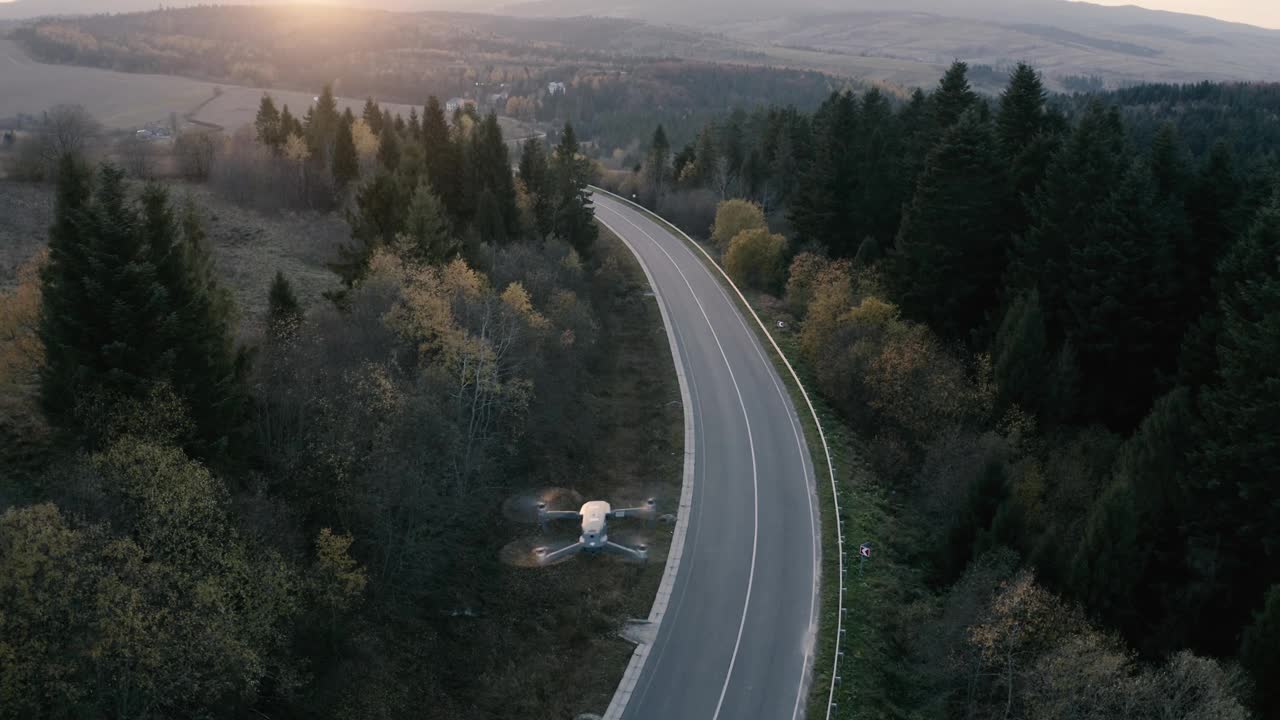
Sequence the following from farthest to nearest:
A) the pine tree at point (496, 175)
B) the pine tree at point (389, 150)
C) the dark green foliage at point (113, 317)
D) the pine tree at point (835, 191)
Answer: the pine tree at point (835, 191) → the pine tree at point (389, 150) → the pine tree at point (496, 175) → the dark green foliage at point (113, 317)

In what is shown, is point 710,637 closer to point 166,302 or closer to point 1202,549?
point 1202,549

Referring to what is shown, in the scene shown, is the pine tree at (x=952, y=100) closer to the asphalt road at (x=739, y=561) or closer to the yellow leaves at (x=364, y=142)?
the asphalt road at (x=739, y=561)

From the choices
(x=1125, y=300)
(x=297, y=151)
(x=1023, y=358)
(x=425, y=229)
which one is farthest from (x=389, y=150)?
(x=1125, y=300)

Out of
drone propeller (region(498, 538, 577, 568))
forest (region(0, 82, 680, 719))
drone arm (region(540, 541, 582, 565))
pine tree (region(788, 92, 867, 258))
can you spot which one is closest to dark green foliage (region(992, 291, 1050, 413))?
forest (region(0, 82, 680, 719))

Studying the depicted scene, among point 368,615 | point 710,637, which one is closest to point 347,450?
point 368,615

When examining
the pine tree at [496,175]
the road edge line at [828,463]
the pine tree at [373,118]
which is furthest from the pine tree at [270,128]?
the road edge line at [828,463]

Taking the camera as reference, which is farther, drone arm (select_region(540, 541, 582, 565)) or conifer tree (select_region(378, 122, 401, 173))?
conifer tree (select_region(378, 122, 401, 173))

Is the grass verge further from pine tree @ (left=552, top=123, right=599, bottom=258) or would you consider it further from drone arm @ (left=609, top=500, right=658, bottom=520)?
pine tree @ (left=552, top=123, right=599, bottom=258)
